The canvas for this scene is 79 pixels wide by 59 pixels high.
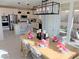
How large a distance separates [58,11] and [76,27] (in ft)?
2.83

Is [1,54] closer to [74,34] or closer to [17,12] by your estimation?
[74,34]

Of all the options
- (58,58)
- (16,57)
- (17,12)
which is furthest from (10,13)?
(58,58)

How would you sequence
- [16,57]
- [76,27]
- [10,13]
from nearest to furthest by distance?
[76,27], [16,57], [10,13]

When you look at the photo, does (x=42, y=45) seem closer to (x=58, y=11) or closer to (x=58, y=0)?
(x=58, y=11)

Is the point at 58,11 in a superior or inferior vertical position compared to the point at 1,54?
superior

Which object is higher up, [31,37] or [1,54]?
[31,37]

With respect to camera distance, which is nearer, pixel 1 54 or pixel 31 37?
pixel 1 54

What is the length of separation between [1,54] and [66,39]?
1762 mm

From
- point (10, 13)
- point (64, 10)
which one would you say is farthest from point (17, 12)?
point (64, 10)

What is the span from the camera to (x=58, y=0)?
3279 mm

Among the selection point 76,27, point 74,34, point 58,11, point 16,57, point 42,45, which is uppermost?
point 58,11

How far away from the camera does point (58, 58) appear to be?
1.82m

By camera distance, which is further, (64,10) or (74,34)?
(64,10)

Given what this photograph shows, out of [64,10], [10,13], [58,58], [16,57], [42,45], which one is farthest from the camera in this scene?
[10,13]
